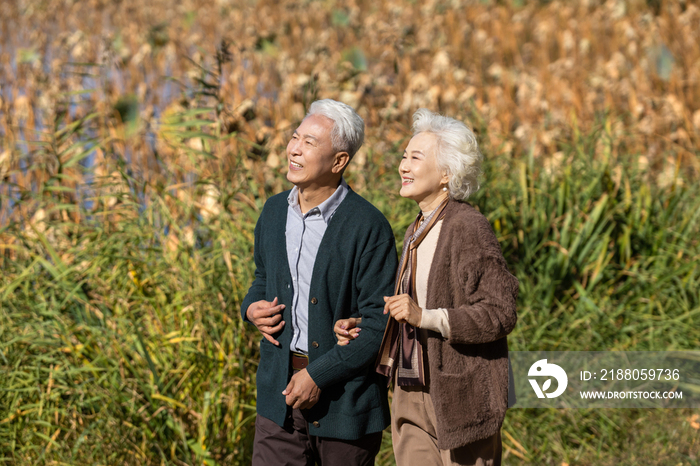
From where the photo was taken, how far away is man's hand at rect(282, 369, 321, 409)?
1.79 meters

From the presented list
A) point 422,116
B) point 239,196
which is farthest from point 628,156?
point 422,116

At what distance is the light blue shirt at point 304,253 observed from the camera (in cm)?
187

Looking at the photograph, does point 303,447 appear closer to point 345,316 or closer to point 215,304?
point 345,316

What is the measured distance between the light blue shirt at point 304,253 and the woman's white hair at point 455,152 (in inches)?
12.7

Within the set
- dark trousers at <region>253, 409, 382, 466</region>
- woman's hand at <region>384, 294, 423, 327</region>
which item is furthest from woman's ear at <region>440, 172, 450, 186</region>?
dark trousers at <region>253, 409, 382, 466</region>

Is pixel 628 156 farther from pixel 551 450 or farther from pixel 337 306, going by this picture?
pixel 337 306

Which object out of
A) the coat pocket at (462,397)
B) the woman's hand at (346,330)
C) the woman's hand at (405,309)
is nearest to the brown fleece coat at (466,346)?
the coat pocket at (462,397)

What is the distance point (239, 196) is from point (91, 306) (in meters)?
0.96

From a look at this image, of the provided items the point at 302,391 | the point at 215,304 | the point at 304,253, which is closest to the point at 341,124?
the point at 304,253

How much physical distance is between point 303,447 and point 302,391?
0.81 feet

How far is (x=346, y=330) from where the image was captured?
177 centimetres

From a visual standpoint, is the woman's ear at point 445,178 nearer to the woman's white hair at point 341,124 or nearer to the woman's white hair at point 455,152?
the woman's white hair at point 455,152

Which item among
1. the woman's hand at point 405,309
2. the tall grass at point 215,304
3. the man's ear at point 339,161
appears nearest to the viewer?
the woman's hand at point 405,309

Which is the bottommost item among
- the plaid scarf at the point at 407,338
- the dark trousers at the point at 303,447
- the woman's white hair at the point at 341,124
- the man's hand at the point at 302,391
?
the dark trousers at the point at 303,447
